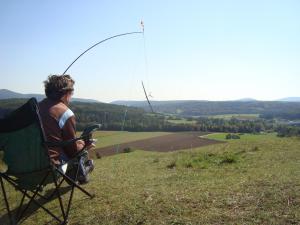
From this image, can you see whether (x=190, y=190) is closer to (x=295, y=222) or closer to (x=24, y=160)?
(x=295, y=222)

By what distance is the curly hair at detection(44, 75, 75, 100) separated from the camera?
494 cm

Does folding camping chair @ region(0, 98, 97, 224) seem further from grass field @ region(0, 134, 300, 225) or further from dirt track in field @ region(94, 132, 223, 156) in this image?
dirt track in field @ region(94, 132, 223, 156)

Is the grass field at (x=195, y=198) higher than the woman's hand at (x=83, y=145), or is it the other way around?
the woman's hand at (x=83, y=145)

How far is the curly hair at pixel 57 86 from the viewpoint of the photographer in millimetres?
4938

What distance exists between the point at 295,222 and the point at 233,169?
329 centimetres

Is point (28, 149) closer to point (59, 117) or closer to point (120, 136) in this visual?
point (59, 117)

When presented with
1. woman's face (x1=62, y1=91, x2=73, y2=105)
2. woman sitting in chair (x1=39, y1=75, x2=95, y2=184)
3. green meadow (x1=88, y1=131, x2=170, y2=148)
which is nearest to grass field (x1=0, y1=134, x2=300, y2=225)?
woman sitting in chair (x1=39, y1=75, x2=95, y2=184)

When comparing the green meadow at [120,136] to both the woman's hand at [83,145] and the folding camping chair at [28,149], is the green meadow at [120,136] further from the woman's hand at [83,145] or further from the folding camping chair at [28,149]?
the folding camping chair at [28,149]

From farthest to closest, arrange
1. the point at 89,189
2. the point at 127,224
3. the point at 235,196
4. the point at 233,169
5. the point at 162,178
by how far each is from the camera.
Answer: the point at 233,169 → the point at 162,178 → the point at 89,189 → the point at 235,196 → the point at 127,224

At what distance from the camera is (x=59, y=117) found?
4707mm

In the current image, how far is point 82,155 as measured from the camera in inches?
191

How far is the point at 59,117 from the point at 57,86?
1.60 ft

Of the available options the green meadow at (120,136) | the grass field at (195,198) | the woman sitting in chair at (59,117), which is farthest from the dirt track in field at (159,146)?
the woman sitting in chair at (59,117)

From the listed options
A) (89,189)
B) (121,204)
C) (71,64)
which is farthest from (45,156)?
(71,64)
